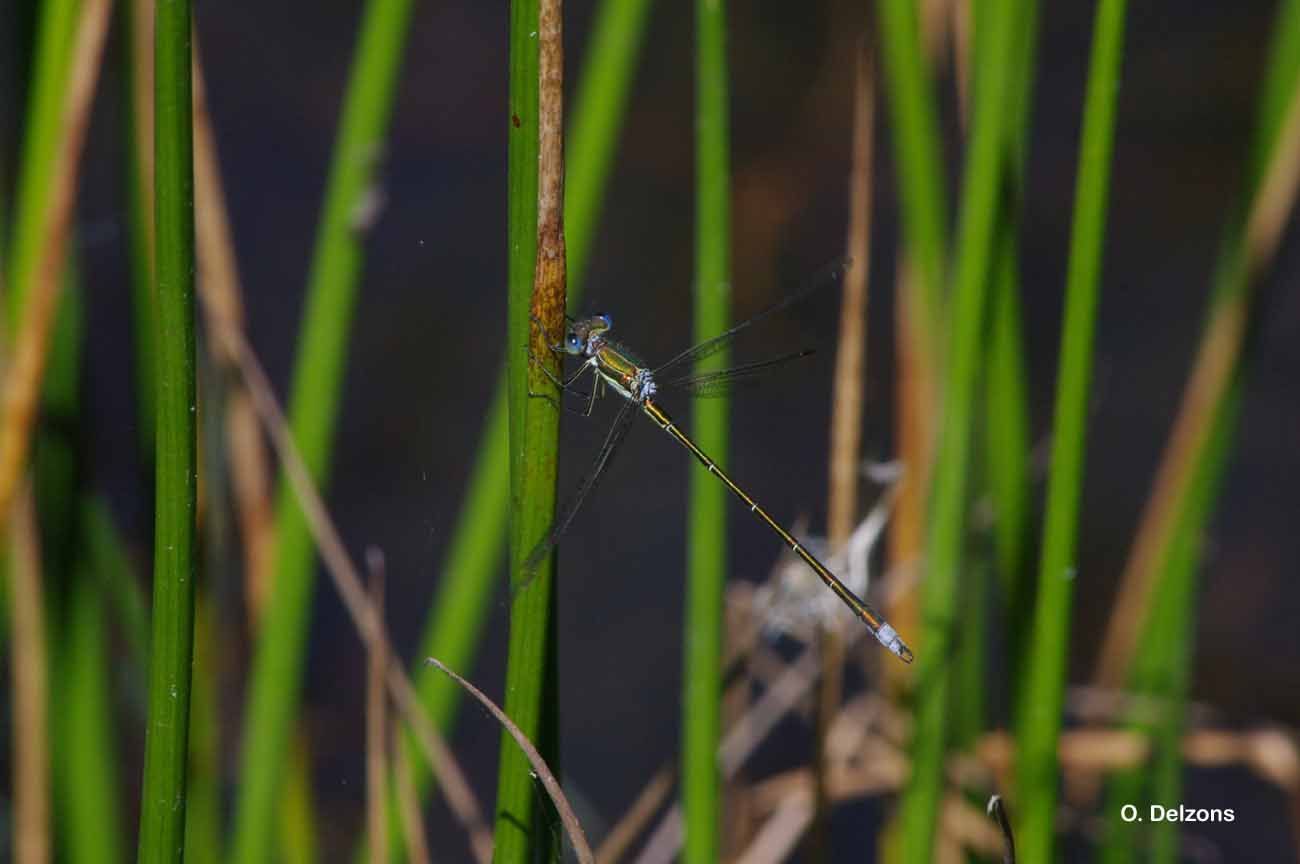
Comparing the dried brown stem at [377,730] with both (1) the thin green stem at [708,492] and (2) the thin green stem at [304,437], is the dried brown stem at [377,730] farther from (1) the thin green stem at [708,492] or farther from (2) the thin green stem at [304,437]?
(1) the thin green stem at [708,492]

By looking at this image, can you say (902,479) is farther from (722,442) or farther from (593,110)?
(593,110)

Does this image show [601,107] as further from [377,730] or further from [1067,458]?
[377,730]

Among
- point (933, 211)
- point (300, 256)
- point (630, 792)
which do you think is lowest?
point (630, 792)

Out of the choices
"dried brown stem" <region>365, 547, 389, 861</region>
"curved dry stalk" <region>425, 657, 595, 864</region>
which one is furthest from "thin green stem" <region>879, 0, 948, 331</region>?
"curved dry stalk" <region>425, 657, 595, 864</region>

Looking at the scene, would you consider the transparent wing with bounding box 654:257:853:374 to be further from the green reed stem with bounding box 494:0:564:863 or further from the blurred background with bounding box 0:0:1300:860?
the blurred background with bounding box 0:0:1300:860

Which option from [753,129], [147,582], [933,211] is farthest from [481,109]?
[933,211]

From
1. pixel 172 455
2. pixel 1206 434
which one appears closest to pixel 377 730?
pixel 172 455

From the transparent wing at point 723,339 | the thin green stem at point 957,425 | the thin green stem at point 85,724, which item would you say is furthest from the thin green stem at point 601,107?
the thin green stem at point 85,724
